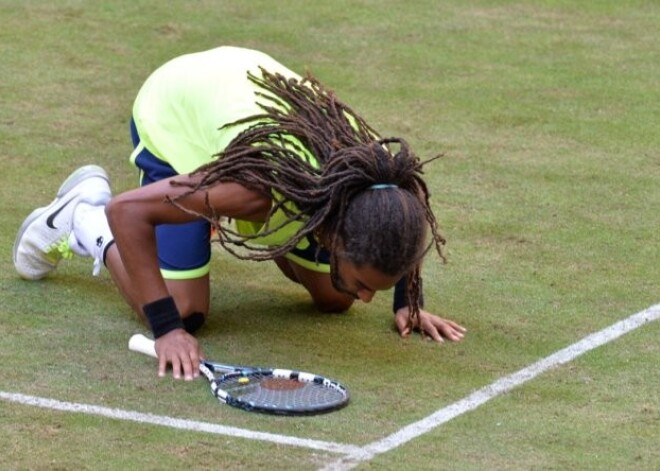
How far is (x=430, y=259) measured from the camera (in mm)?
7312

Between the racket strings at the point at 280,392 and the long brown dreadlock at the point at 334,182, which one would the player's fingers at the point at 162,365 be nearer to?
the racket strings at the point at 280,392

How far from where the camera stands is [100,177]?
703 centimetres

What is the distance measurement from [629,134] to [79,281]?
12.6ft

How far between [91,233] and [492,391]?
2.09 m

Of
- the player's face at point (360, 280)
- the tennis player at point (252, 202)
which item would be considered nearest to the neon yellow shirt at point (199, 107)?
the tennis player at point (252, 202)


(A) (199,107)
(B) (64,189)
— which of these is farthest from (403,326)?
(B) (64,189)

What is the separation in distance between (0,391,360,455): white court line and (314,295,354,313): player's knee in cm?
139

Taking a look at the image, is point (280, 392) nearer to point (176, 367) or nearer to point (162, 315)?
point (176, 367)

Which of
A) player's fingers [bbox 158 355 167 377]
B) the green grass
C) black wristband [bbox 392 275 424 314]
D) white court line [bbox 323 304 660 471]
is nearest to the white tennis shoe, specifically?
the green grass

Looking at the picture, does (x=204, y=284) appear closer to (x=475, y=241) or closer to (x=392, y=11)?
(x=475, y=241)

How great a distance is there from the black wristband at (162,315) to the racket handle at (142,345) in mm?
111

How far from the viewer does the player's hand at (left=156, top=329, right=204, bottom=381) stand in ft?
18.8

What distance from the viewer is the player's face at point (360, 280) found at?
5379 millimetres

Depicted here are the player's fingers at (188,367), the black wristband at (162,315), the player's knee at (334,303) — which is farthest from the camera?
the player's knee at (334,303)
